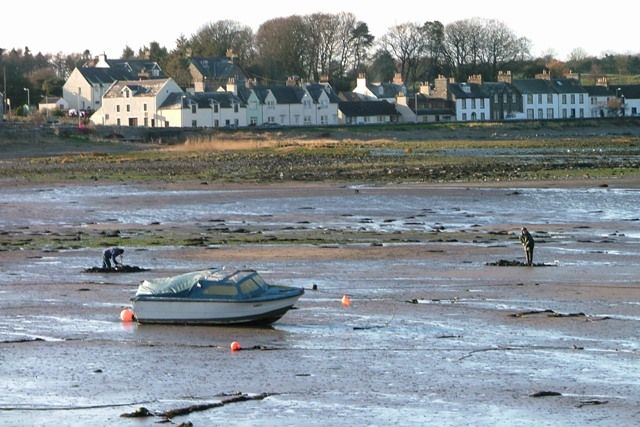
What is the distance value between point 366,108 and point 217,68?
17318 mm

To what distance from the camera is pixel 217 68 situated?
135m

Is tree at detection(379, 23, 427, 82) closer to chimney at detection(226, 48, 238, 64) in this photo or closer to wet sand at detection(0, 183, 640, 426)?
chimney at detection(226, 48, 238, 64)

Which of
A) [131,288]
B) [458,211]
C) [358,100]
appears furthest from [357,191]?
[358,100]

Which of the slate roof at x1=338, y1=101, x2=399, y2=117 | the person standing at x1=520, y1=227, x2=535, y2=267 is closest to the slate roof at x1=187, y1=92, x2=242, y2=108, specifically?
the slate roof at x1=338, y1=101, x2=399, y2=117

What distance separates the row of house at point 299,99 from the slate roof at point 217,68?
3.9 inches

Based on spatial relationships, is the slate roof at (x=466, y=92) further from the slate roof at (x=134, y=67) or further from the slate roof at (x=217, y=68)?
the slate roof at (x=134, y=67)

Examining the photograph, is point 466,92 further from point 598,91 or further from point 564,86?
point 598,91

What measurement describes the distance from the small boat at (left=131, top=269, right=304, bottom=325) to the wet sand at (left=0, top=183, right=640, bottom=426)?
286 mm

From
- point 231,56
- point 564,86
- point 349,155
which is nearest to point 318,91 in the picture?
point 231,56

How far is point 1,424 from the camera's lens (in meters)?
17.0

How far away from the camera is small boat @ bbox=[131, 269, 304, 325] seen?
23375 millimetres

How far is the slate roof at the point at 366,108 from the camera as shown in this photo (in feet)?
414

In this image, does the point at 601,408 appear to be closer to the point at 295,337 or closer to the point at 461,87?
the point at 295,337

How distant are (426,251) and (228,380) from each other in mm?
15287
